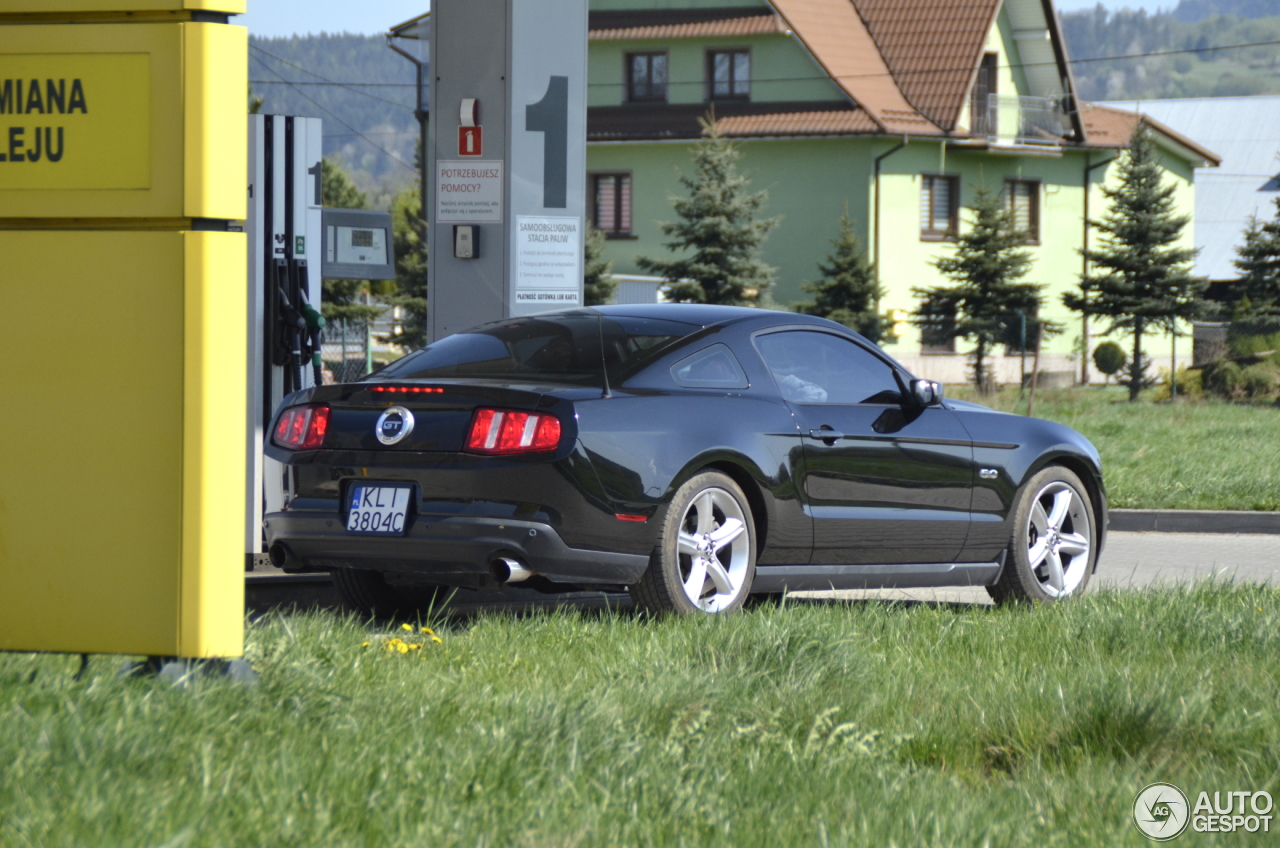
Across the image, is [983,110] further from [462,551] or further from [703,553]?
[462,551]

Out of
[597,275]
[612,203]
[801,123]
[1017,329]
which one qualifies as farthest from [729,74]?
[1017,329]

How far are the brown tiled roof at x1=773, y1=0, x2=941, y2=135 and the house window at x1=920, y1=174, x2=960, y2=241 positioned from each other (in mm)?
1831

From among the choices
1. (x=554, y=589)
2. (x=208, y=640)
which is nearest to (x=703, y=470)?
(x=554, y=589)

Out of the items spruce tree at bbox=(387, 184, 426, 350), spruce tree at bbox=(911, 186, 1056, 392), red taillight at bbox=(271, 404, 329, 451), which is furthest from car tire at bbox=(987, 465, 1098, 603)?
spruce tree at bbox=(911, 186, 1056, 392)

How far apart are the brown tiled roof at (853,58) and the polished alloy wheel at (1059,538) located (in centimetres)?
3361

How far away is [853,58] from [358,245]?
35.6 m

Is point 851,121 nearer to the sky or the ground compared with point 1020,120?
nearer to the ground

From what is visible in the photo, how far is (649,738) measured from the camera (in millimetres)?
4254

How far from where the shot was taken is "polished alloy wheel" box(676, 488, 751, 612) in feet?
22.2

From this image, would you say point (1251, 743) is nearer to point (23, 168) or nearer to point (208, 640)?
point (208, 640)

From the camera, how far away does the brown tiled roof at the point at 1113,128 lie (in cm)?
4782

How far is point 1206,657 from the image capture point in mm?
5695

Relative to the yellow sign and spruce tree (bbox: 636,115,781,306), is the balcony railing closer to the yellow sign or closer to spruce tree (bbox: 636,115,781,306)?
spruce tree (bbox: 636,115,781,306)

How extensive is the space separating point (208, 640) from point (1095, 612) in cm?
368
